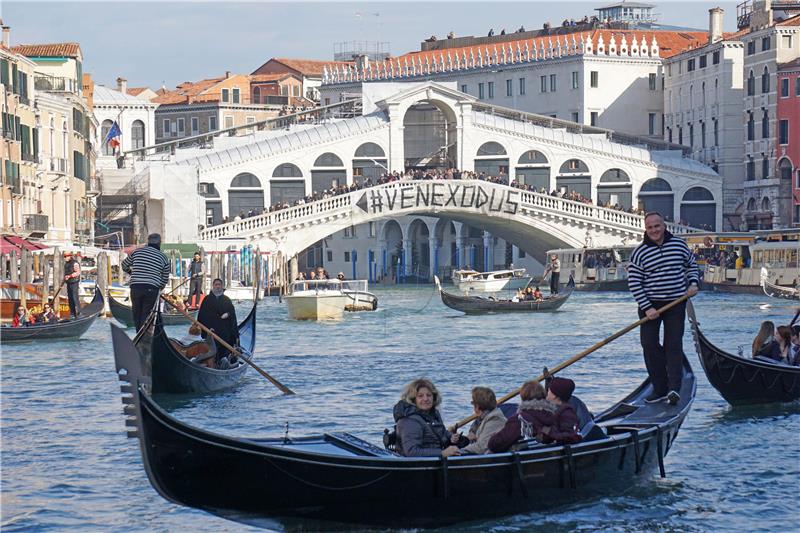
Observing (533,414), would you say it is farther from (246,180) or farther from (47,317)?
(246,180)

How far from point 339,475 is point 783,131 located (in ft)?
108

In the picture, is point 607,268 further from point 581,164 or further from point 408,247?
point 408,247

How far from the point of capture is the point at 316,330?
23.2 metres

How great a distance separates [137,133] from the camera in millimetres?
51375

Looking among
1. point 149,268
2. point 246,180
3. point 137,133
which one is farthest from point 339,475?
point 137,133

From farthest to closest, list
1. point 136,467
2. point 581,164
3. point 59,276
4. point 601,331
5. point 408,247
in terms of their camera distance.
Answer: point 408,247 < point 581,164 < point 59,276 < point 601,331 < point 136,467

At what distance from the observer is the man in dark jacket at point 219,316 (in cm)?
1312

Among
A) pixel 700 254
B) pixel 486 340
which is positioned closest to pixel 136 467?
pixel 486 340

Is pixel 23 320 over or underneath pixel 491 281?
underneath

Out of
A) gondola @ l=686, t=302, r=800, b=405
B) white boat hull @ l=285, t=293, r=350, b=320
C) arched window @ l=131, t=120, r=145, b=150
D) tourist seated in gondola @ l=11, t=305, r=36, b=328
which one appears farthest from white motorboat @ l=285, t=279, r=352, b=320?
arched window @ l=131, t=120, r=145, b=150

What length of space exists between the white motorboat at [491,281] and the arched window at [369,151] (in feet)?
15.0

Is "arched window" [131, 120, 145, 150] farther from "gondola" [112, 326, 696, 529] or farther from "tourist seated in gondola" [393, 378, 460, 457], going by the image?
"tourist seated in gondola" [393, 378, 460, 457]

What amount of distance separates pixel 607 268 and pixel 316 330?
15.0 meters

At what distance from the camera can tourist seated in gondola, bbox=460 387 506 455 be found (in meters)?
7.84
